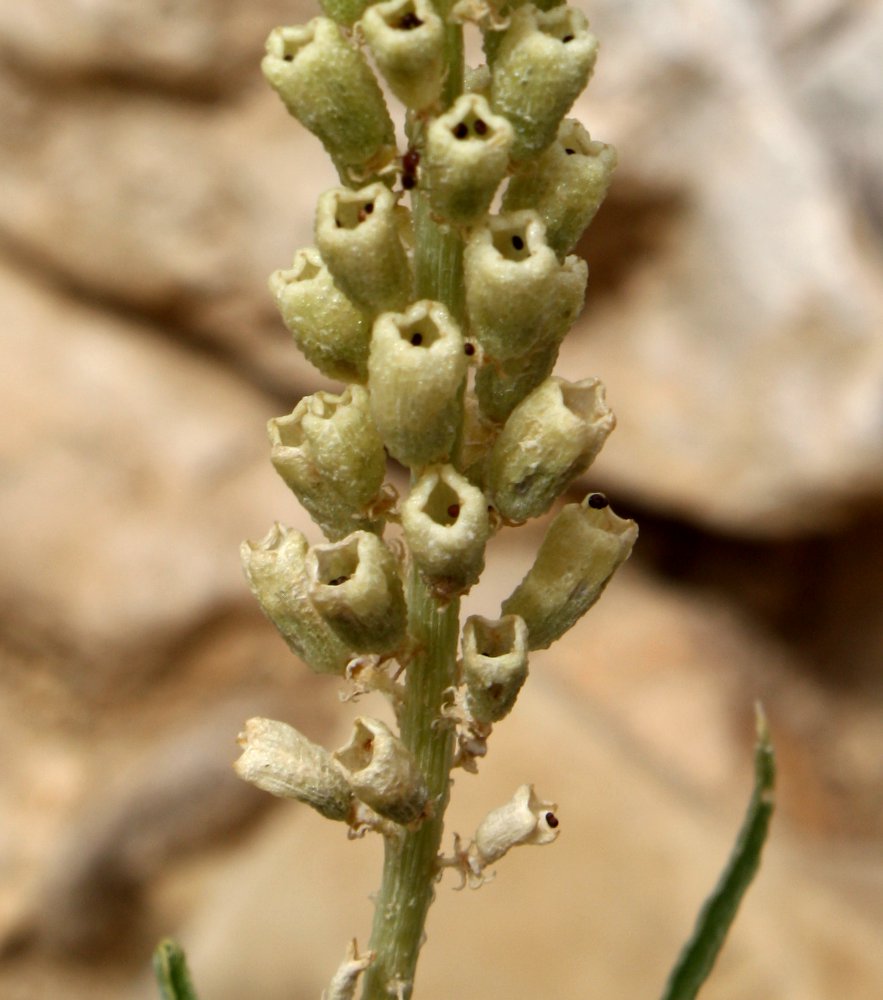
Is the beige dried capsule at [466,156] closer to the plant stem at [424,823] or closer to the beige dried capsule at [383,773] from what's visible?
the plant stem at [424,823]

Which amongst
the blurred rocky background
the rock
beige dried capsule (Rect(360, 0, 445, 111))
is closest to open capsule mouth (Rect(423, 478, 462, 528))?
beige dried capsule (Rect(360, 0, 445, 111))

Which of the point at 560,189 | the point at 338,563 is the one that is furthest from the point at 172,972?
the point at 560,189

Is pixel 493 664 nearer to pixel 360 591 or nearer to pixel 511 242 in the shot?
pixel 360 591

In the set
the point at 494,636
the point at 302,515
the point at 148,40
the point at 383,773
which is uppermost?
the point at 148,40

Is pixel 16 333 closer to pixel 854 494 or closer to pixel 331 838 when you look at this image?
pixel 331 838

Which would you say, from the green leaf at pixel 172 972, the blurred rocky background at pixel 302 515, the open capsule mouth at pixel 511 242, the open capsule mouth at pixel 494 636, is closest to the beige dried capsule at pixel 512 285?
the open capsule mouth at pixel 511 242

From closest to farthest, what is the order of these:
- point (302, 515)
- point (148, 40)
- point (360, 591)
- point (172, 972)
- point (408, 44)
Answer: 1. point (408, 44)
2. point (360, 591)
3. point (172, 972)
4. point (148, 40)
5. point (302, 515)

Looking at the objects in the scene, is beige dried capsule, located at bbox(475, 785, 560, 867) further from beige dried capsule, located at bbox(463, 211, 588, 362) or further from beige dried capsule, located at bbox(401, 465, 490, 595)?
beige dried capsule, located at bbox(463, 211, 588, 362)
